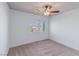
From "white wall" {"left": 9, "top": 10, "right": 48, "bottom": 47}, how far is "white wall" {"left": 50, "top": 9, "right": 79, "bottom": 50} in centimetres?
151

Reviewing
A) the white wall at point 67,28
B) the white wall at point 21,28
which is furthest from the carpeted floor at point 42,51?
the white wall at point 21,28

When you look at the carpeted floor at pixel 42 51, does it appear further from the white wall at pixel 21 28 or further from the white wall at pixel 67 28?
the white wall at pixel 21 28

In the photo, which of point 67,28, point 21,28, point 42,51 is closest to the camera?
point 42,51

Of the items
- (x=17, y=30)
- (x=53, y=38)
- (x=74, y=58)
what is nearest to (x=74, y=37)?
(x=53, y=38)

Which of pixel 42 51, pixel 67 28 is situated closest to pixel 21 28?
pixel 42 51

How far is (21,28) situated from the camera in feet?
15.9

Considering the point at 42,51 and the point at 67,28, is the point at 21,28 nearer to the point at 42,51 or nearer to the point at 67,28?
the point at 42,51

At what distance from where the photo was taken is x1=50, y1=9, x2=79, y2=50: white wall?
402 centimetres

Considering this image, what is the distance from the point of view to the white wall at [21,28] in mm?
4343

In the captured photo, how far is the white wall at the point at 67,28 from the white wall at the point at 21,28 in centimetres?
151

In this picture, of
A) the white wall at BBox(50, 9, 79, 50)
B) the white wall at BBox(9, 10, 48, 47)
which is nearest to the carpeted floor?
the white wall at BBox(50, 9, 79, 50)

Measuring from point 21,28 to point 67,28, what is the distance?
2821 millimetres

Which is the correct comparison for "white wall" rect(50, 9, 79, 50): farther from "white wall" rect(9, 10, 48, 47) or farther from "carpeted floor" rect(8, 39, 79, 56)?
"white wall" rect(9, 10, 48, 47)

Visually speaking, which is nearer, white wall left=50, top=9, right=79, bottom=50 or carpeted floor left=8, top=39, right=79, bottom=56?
carpeted floor left=8, top=39, right=79, bottom=56
